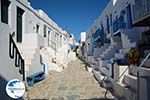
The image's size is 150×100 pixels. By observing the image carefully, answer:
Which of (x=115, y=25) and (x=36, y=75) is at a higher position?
(x=115, y=25)

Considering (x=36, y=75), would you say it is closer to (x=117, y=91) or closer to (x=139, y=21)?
Result: (x=117, y=91)

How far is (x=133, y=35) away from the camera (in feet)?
45.7

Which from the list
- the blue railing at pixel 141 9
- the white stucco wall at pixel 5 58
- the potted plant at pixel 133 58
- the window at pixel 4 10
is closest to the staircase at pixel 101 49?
the window at pixel 4 10

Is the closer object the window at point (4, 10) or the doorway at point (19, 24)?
the window at point (4, 10)

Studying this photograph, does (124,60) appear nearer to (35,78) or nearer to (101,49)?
(35,78)

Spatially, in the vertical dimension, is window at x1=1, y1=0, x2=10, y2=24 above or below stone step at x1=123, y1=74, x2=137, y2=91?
above

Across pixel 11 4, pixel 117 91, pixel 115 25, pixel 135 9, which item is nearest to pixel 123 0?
pixel 115 25

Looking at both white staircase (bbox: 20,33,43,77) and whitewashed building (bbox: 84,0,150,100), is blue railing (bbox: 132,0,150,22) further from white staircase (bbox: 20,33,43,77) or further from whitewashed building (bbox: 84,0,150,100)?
white staircase (bbox: 20,33,43,77)

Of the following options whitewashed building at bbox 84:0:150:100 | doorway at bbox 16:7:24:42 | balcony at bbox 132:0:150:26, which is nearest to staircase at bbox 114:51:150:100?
whitewashed building at bbox 84:0:150:100

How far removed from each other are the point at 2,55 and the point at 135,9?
21.0 ft

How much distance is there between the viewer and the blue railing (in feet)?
32.8

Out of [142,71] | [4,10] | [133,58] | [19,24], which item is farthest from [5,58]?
[19,24]

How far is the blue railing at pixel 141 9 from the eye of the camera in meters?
9.99

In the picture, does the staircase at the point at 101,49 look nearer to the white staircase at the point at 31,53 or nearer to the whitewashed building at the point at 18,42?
the whitewashed building at the point at 18,42
